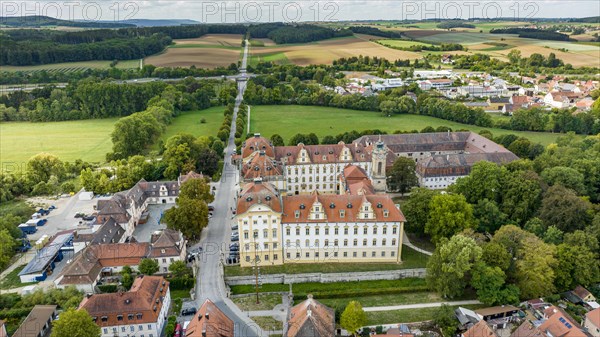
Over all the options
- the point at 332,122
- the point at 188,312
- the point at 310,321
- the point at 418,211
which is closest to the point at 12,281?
the point at 188,312

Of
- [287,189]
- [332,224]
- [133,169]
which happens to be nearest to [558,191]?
[332,224]

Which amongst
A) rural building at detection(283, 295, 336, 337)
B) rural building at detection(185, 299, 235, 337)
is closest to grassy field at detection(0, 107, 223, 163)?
rural building at detection(185, 299, 235, 337)

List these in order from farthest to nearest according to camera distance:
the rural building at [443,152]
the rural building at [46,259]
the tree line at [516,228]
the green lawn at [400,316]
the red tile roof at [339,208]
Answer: the rural building at [443,152] < the red tile roof at [339,208] < the rural building at [46,259] < the tree line at [516,228] < the green lawn at [400,316]

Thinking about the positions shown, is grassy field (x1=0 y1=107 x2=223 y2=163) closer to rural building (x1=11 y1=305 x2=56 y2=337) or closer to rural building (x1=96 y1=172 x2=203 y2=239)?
rural building (x1=96 y1=172 x2=203 y2=239)

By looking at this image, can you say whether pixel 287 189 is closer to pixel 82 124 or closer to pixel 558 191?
pixel 558 191

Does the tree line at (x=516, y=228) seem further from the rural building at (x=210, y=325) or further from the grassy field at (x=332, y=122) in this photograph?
the grassy field at (x=332, y=122)

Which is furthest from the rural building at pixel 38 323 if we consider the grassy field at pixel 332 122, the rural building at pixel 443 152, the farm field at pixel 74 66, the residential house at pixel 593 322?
the farm field at pixel 74 66
